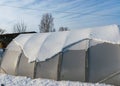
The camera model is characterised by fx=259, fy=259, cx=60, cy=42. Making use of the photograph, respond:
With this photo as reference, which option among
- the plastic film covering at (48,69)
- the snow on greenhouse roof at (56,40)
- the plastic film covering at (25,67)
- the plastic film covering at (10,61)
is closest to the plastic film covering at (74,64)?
the plastic film covering at (48,69)

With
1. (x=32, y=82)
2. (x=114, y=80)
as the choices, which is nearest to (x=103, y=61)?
(x=114, y=80)

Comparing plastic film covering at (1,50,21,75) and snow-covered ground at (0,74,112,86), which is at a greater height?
plastic film covering at (1,50,21,75)

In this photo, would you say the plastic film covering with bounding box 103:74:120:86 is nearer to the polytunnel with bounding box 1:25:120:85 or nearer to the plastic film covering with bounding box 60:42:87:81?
the polytunnel with bounding box 1:25:120:85

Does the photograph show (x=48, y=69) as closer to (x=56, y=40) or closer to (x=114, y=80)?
(x=56, y=40)

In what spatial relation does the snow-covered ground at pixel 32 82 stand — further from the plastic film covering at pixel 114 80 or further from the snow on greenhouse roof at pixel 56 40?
the snow on greenhouse roof at pixel 56 40

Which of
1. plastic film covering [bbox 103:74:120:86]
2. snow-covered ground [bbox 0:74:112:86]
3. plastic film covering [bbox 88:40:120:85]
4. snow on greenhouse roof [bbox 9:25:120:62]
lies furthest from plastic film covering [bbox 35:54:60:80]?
plastic film covering [bbox 103:74:120:86]

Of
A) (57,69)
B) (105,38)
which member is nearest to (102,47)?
(105,38)

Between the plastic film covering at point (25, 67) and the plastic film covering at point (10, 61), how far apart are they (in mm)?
410

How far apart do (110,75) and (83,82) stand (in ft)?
4.35

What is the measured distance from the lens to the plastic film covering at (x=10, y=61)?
15.4 m

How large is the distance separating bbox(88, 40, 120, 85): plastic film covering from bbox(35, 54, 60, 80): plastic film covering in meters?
1.88

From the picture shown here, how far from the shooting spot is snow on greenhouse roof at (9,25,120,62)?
13.0m

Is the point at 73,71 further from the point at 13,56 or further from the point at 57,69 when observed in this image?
the point at 13,56

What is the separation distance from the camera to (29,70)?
14.4 metres
